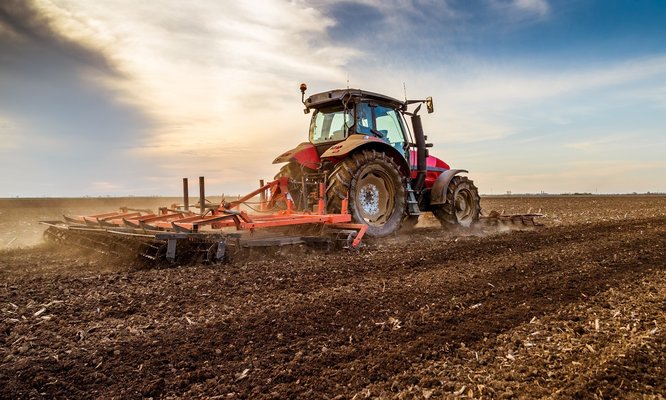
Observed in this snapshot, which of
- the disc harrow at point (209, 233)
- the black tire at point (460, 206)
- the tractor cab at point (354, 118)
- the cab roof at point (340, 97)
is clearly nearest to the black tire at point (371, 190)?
the disc harrow at point (209, 233)

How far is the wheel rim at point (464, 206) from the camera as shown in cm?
1025

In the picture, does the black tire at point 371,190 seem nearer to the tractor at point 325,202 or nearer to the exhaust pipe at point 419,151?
the tractor at point 325,202

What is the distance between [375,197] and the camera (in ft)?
27.0

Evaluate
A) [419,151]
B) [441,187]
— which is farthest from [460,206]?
[419,151]

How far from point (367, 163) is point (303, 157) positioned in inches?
51.1

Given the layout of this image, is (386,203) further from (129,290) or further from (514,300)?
(129,290)

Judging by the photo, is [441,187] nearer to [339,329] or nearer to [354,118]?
[354,118]

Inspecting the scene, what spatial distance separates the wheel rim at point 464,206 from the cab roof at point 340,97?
2.69 meters

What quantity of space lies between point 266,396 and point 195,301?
6.38ft

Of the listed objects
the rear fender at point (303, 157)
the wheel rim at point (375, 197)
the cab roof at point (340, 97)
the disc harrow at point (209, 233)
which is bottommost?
the disc harrow at point (209, 233)

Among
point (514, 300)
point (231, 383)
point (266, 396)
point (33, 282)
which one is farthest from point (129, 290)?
point (514, 300)

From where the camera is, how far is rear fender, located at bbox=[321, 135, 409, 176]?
7.45 m

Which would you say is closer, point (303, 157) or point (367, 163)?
point (367, 163)

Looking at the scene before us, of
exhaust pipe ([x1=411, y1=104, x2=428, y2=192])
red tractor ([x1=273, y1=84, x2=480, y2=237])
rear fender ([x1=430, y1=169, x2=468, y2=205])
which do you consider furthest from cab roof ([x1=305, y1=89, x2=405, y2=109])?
rear fender ([x1=430, y1=169, x2=468, y2=205])
